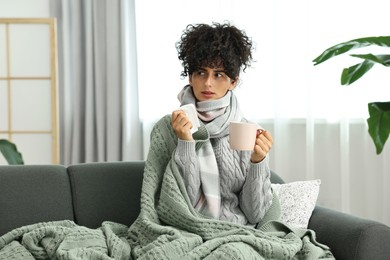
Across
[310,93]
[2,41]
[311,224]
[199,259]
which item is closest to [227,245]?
[199,259]

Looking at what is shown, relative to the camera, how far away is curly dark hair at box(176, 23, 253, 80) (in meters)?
2.77

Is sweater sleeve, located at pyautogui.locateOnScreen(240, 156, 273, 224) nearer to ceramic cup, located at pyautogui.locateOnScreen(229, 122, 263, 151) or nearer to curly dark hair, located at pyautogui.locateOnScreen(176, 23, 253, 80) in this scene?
ceramic cup, located at pyautogui.locateOnScreen(229, 122, 263, 151)

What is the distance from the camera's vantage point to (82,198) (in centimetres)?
291

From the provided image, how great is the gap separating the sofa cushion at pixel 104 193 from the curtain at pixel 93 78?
84.7 inches

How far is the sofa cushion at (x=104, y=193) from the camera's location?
2.91 meters

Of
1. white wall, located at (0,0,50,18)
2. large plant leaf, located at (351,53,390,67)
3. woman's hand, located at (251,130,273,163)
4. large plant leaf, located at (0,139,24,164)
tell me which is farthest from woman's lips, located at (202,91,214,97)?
white wall, located at (0,0,50,18)

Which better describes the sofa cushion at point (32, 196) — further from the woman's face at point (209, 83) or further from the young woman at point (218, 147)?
the woman's face at point (209, 83)

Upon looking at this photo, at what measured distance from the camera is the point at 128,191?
2.96 m

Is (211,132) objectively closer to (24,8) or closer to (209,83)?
(209,83)

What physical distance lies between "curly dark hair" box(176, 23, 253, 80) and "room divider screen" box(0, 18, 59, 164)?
2279 millimetres

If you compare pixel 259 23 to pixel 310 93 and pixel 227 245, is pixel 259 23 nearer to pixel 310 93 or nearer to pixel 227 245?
pixel 310 93

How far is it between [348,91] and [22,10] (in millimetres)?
2113

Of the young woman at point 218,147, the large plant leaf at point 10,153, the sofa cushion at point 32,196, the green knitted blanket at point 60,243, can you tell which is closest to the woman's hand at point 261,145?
the young woman at point 218,147

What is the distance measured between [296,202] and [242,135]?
1.81ft
